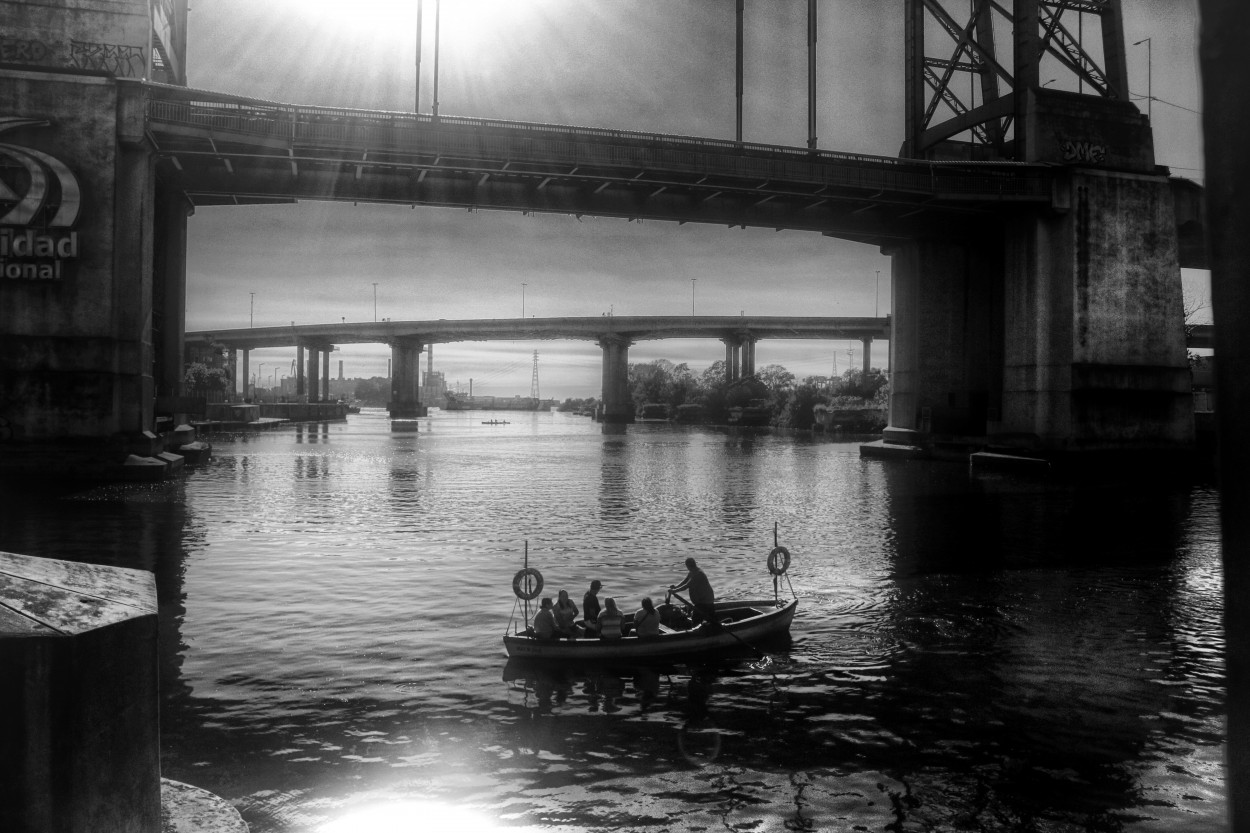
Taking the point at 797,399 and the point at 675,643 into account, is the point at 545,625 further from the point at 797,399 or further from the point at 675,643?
the point at 797,399

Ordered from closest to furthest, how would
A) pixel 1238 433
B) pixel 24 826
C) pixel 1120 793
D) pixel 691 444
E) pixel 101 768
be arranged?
pixel 1238 433 → pixel 24 826 → pixel 101 768 → pixel 1120 793 → pixel 691 444

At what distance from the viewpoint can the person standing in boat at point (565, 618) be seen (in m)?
17.2

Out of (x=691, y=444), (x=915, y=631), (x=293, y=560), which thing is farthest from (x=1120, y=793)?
(x=691, y=444)

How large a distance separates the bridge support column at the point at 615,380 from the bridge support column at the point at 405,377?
39460 millimetres

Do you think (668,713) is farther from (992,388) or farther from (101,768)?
(992,388)

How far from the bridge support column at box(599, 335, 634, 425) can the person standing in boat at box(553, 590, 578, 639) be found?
153 metres

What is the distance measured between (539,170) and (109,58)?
22394 mm

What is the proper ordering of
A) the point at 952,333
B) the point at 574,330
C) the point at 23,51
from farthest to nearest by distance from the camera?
the point at 574,330 → the point at 952,333 → the point at 23,51

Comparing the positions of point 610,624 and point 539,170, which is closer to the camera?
point 610,624

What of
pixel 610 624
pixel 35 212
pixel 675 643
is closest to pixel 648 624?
pixel 675 643

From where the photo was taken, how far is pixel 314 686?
15352 mm

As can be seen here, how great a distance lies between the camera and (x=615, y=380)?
173 m

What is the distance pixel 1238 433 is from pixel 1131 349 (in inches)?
2379

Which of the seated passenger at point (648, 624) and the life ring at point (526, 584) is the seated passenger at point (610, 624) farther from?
the life ring at point (526, 584)
